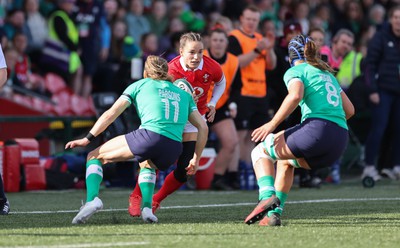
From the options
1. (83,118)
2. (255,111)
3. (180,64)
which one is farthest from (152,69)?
(83,118)

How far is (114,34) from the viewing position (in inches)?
768

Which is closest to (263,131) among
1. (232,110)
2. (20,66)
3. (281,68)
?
(232,110)

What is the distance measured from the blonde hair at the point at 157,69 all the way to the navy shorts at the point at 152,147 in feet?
1.70

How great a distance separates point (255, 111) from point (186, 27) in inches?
230

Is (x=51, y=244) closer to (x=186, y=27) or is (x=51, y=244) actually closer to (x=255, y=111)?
(x=255, y=111)

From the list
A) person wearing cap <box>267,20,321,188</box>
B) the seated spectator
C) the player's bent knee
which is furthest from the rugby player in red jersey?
the seated spectator

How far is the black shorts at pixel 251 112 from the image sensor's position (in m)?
14.9

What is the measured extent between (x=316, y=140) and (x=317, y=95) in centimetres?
40

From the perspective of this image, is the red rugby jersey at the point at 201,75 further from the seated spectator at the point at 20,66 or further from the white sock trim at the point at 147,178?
the seated spectator at the point at 20,66

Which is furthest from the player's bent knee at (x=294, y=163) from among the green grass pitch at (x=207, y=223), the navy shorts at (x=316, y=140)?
the green grass pitch at (x=207, y=223)

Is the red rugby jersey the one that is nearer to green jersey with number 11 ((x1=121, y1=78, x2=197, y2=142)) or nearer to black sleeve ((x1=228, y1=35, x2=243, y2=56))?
green jersey with number 11 ((x1=121, y1=78, x2=197, y2=142))

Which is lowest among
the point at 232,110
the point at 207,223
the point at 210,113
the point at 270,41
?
the point at 207,223

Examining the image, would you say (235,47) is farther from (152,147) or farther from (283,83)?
(152,147)

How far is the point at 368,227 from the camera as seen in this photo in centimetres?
931
